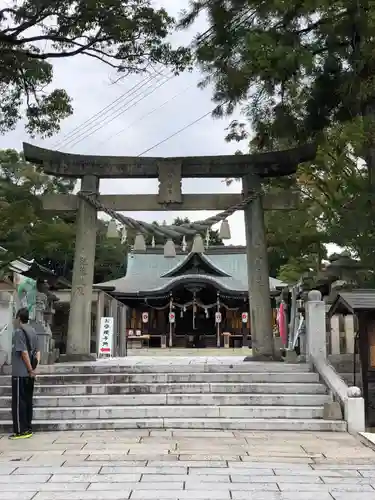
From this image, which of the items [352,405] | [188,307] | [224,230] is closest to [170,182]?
[224,230]

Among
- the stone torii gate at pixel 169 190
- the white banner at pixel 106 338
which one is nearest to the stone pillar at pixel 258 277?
the stone torii gate at pixel 169 190

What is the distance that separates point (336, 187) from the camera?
50.9 feet

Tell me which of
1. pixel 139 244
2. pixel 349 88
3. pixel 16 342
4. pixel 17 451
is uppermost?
pixel 349 88

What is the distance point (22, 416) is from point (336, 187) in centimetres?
1138

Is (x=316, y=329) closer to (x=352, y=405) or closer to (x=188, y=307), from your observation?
(x=352, y=405)

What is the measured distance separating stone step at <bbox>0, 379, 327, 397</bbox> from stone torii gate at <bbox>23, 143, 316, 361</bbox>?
3.28 metres

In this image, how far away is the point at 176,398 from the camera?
8281 millimetres

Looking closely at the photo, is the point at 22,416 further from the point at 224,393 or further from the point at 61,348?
the point at 61,348

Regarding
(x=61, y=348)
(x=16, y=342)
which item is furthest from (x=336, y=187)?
(x=16, y=342)

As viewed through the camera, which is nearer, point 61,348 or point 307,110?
point 307,110

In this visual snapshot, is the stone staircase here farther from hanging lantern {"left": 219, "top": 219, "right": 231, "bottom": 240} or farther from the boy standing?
hanging lantern {"left": 219, "top": 219, "right": 231, "bottom": 240}

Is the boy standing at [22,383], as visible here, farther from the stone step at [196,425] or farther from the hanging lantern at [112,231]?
the hanging lantern at [112,231]

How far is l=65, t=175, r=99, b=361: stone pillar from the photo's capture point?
11523mm

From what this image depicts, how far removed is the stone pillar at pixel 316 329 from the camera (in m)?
9.84
